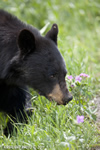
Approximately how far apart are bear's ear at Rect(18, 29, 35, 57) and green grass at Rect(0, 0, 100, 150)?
2.44 ft

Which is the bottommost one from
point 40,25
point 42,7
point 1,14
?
point 40,25

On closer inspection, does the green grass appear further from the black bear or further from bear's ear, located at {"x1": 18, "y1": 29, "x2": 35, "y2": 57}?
bear's ear, located at {"x1": 18, "y1": 29, "x2": 35, "y2": 57}

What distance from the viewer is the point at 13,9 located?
23.4 feet

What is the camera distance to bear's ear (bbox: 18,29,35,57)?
3.36 metres

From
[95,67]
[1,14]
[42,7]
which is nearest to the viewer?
[1,14]

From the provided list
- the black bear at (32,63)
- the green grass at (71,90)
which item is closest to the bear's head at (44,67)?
the black bear at (32,63)

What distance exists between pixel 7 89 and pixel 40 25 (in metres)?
4.66

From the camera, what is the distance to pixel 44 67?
353 cm

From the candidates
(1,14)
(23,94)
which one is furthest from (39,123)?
(1,14)

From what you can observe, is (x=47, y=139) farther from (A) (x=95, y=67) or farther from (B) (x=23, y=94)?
(A) (x=95, y=67)

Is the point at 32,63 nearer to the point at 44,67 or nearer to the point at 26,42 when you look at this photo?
the point at 44,67

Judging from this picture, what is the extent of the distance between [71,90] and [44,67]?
0.78m

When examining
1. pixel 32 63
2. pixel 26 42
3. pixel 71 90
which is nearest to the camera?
pixel 26 42

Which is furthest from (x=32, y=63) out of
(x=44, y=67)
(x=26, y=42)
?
(x=26, y=42)
